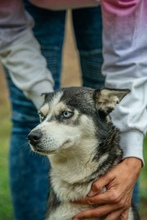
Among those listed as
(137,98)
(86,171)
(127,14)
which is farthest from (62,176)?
(127,14)

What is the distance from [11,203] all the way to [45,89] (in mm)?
892

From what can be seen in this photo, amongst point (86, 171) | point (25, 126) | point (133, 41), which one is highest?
point (133, 41)

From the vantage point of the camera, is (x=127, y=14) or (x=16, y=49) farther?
(x=16, y=49)

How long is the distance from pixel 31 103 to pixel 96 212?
884mm

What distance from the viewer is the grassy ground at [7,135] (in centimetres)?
430

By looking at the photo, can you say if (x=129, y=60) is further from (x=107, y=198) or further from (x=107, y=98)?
(x=107, y=198)

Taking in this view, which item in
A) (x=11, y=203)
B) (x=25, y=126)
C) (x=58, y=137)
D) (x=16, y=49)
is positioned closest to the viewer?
(x=58, y=137)

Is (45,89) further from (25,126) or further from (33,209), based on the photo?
(33,209)

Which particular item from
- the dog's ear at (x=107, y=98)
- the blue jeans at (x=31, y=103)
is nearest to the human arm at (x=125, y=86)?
the dog's ear at (x=107, y=98)

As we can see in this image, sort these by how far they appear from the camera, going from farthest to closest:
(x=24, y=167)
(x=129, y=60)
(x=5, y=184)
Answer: (x=5, y=184)
(x=24, y=167)
(x=129, y=60)

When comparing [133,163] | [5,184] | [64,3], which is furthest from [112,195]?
[5,184]

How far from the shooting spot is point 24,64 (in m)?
3.71

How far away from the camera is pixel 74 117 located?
332 cm

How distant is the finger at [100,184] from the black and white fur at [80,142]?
39 millimetres
